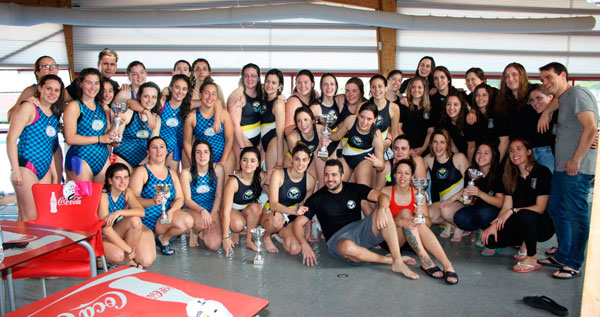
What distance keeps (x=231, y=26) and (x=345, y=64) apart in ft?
11.3

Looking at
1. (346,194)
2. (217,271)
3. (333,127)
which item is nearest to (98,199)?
(217,271)

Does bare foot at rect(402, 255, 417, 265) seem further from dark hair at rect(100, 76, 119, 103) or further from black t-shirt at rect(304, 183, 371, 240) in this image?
dark hair at rect(100, 76, 119, 103)

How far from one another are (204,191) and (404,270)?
214cm

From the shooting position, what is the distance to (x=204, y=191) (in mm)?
4602

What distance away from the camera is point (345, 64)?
1298 centimetres

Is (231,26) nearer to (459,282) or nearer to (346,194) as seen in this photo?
(346,194)

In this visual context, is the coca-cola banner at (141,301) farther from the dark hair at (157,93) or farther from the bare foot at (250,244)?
the dark hair at (157,93)

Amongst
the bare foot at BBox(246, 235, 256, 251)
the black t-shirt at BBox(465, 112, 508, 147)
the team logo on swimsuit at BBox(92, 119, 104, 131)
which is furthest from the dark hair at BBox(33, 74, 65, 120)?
the black t-shirt at BBox(465, 112, 508, 147)

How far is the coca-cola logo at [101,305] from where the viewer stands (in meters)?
1.89

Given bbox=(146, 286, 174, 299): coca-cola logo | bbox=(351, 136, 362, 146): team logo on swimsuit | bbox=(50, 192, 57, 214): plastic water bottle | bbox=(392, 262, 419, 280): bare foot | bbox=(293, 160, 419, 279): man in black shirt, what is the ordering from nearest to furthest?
bbox=(146, 286, 174, 299): coca-cola logo → bbox=(50, 192, 57, 214): plastic water bottle → bbox=(392, 262, 419, 280): bare foot → bbox=(293, 160, 419, 279): man in black shirt → bbox=(351, 136, 362, 146): team logo on swimsuit

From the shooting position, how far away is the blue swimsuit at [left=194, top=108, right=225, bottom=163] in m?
4.89

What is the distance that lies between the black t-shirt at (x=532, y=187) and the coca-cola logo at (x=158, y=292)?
3.45 m

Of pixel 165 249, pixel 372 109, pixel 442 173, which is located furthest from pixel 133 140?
pixel 442 173

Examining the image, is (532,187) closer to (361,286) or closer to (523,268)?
(523,268)
